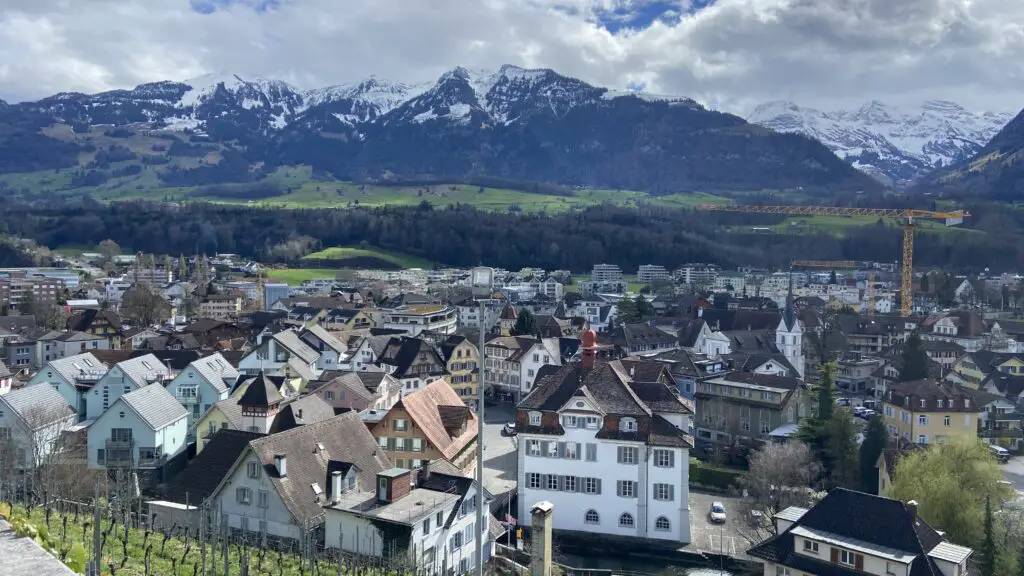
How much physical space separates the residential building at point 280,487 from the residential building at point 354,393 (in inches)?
455

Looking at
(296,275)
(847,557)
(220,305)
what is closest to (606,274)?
(296,275)

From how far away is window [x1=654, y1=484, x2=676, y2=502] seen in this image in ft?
95.8

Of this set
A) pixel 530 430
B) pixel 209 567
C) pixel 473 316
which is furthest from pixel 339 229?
pixel 209 567

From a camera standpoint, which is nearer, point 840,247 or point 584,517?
point 584,517

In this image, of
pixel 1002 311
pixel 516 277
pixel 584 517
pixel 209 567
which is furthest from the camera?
pixel 516 277

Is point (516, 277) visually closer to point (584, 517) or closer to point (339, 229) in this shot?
point (339, 229)

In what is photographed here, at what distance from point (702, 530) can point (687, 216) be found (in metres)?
127

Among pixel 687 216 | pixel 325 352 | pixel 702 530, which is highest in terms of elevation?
pixel 687 216

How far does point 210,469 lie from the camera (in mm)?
24766

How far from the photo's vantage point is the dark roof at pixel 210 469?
78.9 feet

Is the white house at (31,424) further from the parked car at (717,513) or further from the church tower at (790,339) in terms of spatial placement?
the church tower at (790,339)

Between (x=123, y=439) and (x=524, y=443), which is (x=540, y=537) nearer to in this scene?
(x=524, y=443)

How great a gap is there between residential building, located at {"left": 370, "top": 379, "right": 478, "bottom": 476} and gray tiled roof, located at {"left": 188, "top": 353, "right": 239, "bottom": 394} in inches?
383

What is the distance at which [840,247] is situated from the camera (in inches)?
5187
